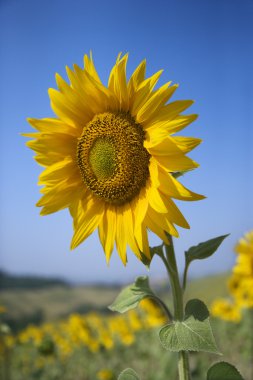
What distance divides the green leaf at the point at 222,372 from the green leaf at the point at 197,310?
15 cm

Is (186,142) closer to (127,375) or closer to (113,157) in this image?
(113,157)

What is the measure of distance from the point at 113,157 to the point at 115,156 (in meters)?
0.01

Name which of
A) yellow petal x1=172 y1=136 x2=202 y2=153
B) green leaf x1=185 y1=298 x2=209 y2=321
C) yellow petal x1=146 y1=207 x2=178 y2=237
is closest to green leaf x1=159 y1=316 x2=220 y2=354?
green leaf x1=185 y1=298 x2=209 y2=321

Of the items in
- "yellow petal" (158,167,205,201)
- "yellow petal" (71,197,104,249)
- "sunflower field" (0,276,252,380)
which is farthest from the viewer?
"sunflower field" (0,276,252,380)

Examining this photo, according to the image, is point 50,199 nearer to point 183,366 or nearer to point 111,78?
point 111,78

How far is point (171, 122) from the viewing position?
1.65 metres

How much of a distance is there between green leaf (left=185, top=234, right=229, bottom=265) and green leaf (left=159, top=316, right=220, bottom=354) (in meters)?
0.24

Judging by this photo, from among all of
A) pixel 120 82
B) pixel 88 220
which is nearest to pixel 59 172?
pixel 88 220

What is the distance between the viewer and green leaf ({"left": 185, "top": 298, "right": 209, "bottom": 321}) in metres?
1.59

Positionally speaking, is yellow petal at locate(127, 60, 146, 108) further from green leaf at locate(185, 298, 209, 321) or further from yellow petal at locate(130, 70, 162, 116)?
green leaf at locate(185, 298, 209, 321)

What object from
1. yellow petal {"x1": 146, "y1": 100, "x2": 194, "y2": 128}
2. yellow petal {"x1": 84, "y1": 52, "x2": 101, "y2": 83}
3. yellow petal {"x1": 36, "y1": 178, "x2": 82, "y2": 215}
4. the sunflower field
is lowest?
the sunflower field

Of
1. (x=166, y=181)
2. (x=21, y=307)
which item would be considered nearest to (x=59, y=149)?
(x=166, y=181)

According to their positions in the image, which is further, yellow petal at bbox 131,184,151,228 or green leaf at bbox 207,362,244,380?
yellow petal at bbox 131,184,151,228

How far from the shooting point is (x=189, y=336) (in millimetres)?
1526
